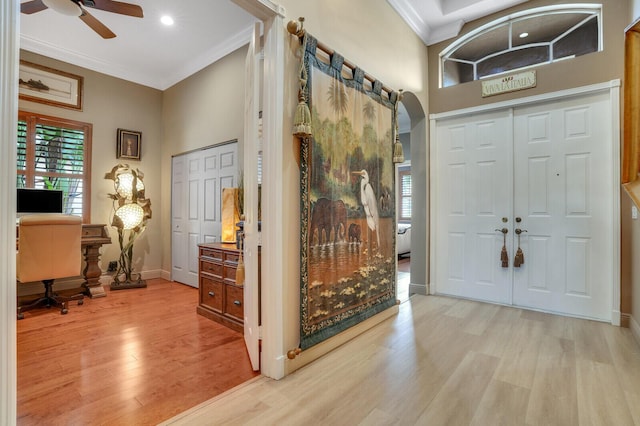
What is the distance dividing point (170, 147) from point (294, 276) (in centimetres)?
407

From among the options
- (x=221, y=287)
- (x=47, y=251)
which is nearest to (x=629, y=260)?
(x=221, y=287)

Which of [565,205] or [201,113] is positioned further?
[201,113]

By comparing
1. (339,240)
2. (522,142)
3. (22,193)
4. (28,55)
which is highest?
(28,55)

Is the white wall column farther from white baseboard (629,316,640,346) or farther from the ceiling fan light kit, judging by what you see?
white baseboard (629,316,640,346)

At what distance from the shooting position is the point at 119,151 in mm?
4848

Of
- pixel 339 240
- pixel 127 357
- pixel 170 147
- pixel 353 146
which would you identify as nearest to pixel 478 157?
pixel 353 146

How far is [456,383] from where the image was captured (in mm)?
1983

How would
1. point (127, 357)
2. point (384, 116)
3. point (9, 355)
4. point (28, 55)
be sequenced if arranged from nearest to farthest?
point (9, 355)
point (127, 357)
point (384, 116)
point (28, 55)

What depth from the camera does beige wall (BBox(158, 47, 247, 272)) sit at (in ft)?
13.3

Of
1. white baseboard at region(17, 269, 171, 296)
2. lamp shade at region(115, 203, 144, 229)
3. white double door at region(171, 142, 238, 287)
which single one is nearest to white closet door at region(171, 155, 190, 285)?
white double door at region(171, 142, 238, 287)

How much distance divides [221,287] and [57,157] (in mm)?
3275

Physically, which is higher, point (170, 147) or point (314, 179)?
point (170, 147)

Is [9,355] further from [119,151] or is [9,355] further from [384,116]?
[119,151]

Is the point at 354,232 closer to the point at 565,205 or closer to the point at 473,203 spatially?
the point at 473,203
